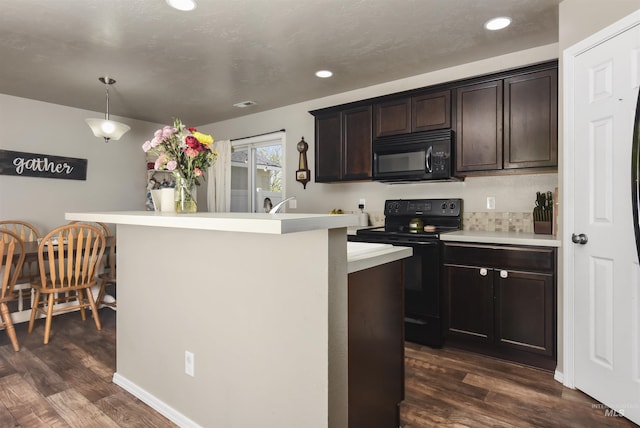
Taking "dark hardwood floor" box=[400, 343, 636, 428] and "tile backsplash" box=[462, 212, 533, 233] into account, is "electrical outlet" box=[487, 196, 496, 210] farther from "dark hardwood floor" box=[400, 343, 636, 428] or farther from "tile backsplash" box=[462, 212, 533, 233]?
"dark hardwood floor" box=[400, 343, 636, 428]

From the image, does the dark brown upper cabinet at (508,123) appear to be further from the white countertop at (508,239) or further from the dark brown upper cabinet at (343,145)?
the dark brown upper cabinet at (343,145)

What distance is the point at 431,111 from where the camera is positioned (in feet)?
10.6

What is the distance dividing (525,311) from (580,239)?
25.8 inches

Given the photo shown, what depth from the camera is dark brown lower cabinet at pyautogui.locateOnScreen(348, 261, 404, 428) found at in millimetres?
1420

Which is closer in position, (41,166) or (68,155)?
(41,166)

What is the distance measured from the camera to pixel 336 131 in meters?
3.86

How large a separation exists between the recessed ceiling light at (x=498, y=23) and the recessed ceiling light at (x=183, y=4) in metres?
1.98

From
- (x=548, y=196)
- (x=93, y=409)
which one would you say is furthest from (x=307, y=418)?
(x=548, y=196)

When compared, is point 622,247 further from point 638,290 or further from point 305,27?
point 305,27

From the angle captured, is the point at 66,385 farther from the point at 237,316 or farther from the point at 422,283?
the point at 422,283

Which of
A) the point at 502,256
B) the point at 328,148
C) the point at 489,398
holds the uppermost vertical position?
the point at 328,148

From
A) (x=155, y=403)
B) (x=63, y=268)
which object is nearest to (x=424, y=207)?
(x=155, y=403)

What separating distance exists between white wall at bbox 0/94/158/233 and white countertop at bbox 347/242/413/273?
4457 mm

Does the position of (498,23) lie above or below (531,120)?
above
